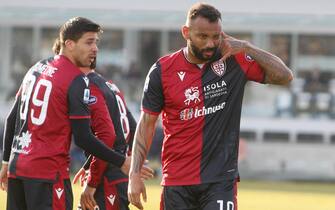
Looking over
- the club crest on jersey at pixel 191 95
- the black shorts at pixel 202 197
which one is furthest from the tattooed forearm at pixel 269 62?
the black shorts at pixel 202 197

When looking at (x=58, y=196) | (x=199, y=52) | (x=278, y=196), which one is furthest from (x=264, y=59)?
(x=278, y=196)

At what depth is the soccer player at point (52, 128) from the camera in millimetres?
8188

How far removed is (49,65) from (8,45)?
89.8 ft

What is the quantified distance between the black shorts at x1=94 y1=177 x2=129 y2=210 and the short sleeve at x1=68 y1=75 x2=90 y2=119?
1333mm

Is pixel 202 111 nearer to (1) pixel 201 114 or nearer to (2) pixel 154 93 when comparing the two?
(1) pixel 201 114

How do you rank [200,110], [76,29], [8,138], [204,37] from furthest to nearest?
[8,138] → [76,29] → [200,110] → [204,37]

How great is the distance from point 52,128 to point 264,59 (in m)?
1.63

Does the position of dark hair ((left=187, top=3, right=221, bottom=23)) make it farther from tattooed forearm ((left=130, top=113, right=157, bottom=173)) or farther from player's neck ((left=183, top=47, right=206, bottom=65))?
tattooed forearm ((left=130, top=113, right=157, bottom=173))

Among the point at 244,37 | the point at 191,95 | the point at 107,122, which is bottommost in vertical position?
the point at 107,122

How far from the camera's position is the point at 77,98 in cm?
816

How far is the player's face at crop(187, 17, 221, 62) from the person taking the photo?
26.0ft

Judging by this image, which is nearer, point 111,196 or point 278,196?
point 111,196

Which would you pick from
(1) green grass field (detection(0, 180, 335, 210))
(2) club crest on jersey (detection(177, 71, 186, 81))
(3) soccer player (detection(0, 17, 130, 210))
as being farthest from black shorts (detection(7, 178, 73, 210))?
(1) green grass field (detection(0, 180, 335, 210))

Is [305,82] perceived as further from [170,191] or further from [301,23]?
[170,191]
